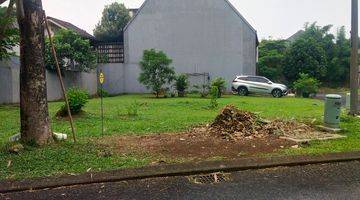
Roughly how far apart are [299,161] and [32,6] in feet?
17.2

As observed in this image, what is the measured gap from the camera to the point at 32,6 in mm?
7938

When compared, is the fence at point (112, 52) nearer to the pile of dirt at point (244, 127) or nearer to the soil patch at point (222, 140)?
the soil patch at point (222, 140)

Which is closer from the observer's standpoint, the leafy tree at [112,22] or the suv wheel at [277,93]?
the suv wheel at [277,93]

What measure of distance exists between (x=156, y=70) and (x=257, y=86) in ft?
23.8

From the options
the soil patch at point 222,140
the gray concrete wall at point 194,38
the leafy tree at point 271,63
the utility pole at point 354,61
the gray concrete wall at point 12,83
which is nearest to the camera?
the soil patch at point 222,140

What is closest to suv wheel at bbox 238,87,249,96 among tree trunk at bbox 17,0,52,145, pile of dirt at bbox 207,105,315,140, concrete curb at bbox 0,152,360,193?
pile of dirt at bbox 207,105,315,140

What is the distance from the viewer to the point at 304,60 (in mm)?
41094

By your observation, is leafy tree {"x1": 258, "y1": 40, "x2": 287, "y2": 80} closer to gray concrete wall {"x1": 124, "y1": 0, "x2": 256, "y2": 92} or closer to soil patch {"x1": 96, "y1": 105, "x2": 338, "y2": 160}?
gray concrete wall {"x1": 124, "y1": 0, "x2": 256, "y2": 92}

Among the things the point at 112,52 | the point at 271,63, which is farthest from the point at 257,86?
the point at 271,63

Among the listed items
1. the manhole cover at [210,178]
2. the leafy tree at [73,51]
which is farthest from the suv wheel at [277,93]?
the manhole cover at [210,178]

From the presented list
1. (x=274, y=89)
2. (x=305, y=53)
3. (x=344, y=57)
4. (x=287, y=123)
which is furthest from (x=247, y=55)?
(x=287, y=123)

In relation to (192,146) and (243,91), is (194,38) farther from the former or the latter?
(192,146)

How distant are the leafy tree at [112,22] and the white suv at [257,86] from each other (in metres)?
17.1

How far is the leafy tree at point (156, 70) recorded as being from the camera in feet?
90.7
